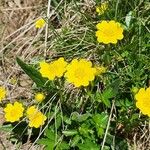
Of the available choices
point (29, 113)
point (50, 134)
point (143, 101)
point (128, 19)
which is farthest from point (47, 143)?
point (128, 19)

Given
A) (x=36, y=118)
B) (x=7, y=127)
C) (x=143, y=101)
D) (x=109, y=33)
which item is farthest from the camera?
(x=7, y=127)

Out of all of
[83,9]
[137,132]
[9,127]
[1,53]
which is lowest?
[9,127]

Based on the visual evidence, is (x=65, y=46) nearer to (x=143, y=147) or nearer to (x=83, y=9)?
(x=83, y=9)

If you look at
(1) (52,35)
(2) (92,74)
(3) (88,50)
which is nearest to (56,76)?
(2) (92,74)

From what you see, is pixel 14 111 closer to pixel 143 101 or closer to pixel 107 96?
pixel 107 96

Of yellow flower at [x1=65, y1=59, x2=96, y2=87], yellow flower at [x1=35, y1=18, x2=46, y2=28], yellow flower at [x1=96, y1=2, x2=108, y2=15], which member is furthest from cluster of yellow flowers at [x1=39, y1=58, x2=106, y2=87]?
yellow flower at [x1=35, y1=18, x2=46, y2=28]

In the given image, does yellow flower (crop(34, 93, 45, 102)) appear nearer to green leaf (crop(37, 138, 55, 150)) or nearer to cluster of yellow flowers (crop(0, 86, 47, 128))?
cluster of yellow flowers (crop(0, 86, 47, 128))
